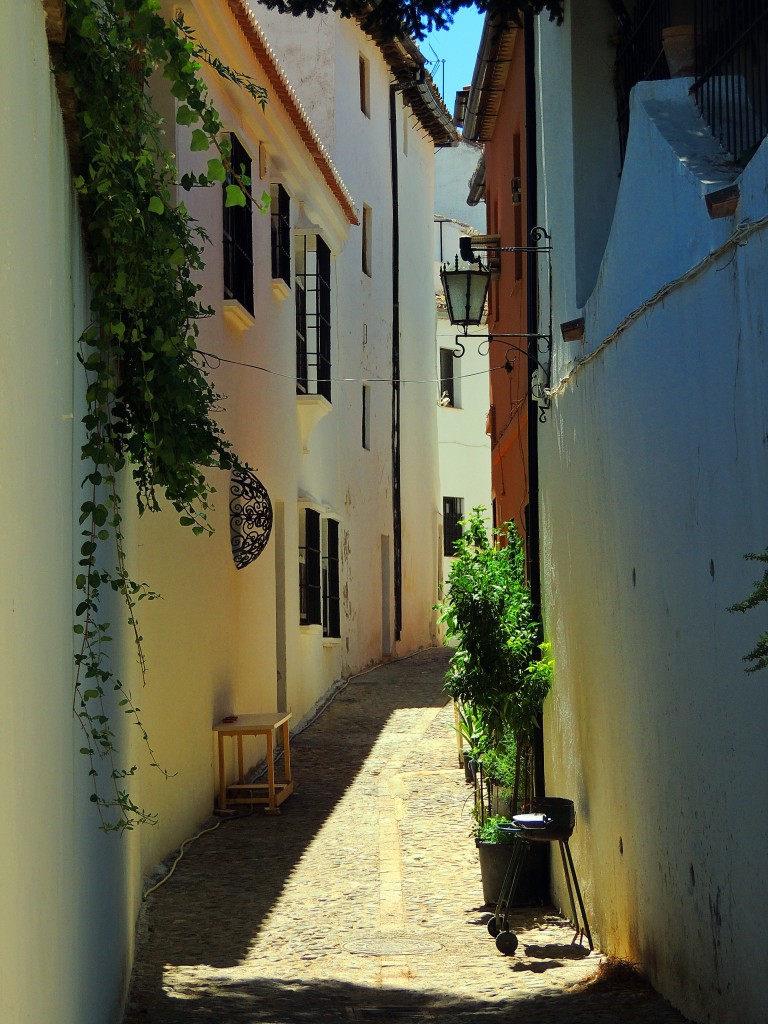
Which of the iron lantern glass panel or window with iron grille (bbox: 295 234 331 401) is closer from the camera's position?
the iron lantern glass panel

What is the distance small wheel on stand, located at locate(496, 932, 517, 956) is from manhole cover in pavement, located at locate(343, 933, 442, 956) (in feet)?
1.42

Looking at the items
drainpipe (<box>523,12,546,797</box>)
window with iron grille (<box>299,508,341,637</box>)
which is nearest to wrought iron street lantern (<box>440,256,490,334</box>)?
drainpipe (<box>523,12,546,797</box>)

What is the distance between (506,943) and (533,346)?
438cm

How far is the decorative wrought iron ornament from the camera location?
12.3 m

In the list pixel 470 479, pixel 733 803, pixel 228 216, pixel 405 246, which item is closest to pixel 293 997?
pixel 733 803

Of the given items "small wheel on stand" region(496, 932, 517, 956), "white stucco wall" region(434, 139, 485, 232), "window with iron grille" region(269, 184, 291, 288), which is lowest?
"small wheel on stand" region(496, 932, 517, 956)

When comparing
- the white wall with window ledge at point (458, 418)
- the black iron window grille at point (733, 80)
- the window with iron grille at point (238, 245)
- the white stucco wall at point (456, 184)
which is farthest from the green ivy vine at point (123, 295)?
the white stucco wall at point (456, 184)

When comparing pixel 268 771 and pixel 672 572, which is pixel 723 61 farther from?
pixel 268 771

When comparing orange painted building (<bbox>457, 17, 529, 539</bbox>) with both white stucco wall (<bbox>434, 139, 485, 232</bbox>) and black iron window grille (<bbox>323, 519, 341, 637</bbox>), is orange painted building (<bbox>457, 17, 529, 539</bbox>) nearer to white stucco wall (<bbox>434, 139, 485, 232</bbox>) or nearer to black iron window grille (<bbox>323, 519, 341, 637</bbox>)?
black iron window grille (<bbox>323, 519, 341, 637</bbox>)

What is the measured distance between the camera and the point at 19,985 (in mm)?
3373

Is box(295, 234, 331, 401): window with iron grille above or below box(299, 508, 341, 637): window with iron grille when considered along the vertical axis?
above

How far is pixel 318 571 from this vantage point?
17.1m

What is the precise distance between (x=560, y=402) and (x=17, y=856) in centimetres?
614

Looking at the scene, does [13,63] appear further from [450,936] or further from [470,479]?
[470,479]
